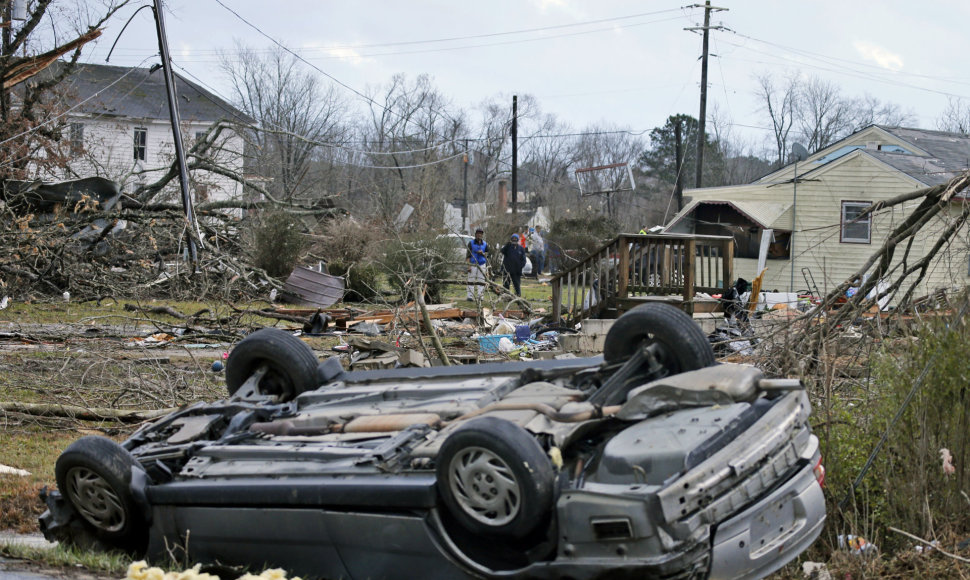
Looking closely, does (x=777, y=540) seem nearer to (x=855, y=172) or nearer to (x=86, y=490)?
(x=86, y=490)

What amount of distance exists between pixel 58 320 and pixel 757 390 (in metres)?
14.5

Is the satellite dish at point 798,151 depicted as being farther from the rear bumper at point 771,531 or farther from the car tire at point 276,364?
the rear bumper at point 771,531

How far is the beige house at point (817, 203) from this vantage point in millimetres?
25281

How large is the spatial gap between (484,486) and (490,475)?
0.06m

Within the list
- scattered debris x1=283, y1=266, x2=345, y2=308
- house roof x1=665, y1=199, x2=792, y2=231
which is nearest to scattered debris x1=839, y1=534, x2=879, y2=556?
scattered debris x1=283, y1=266, x2=345, y2=308

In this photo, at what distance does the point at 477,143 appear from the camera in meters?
60.5

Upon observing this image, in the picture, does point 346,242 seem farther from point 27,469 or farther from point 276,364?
point 276,364

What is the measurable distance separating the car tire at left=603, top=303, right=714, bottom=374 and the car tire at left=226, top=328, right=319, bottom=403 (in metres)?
1.86

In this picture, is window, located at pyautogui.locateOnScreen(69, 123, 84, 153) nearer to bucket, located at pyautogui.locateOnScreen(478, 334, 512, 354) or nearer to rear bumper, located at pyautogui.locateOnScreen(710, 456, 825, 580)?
bucket, located at pyautogui.locateOnScreen(478, 334, 512, 354)

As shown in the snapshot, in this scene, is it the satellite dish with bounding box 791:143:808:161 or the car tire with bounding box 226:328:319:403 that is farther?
the satellite dish with bounding box 791:143:808:161

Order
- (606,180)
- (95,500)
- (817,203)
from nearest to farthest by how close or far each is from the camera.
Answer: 1. (95,500)
2. (817,203)
3. (606,180)

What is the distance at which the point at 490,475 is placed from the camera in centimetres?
366

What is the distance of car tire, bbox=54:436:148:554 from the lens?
453 cm

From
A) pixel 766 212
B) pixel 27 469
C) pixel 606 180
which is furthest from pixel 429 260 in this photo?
pixel 606 180
